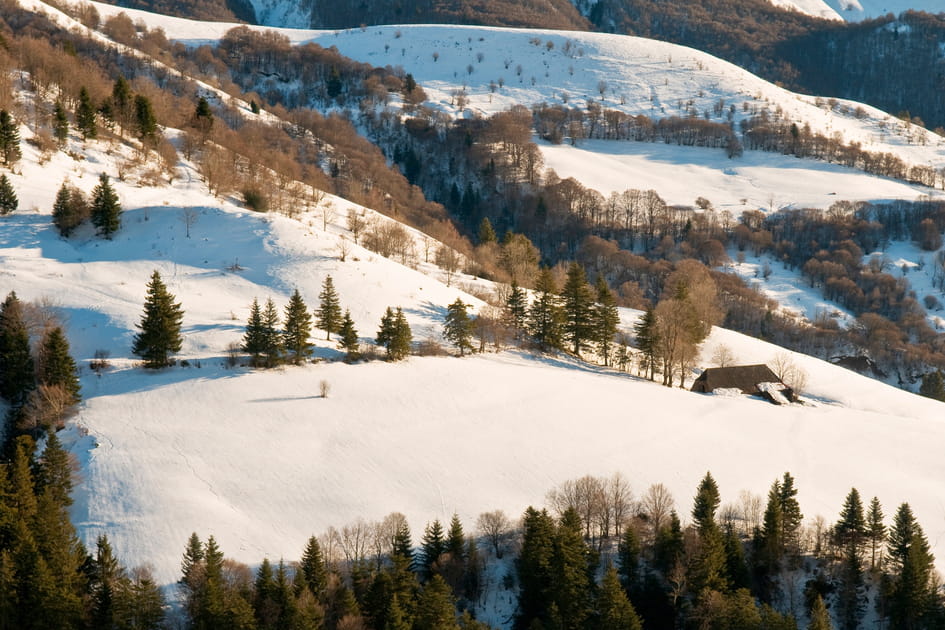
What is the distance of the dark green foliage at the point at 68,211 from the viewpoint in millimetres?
60219

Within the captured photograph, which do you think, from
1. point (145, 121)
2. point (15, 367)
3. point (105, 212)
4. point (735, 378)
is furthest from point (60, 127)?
point (735, 378)

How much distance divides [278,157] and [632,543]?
69204 millimetres

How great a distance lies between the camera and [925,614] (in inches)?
1272

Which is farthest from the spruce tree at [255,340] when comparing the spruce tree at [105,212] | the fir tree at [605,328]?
the fir tree at [605,328]

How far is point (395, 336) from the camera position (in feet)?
170

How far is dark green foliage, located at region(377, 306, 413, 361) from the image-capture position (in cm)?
5181

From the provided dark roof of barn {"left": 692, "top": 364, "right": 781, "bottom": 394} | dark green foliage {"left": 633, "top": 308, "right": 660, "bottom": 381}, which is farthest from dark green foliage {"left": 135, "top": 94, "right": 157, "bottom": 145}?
dark roof of barn {"left": 692, "top": 364, "right": 781, "bottom": 394}

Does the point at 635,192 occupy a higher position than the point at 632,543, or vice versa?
the point at 635,192

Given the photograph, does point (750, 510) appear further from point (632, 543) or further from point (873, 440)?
point (873, 440)

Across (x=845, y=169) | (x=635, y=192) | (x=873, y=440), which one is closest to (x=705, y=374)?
(x=873, y=440)

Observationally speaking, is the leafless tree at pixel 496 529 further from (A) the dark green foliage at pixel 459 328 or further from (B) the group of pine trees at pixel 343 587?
(A) the dark green foliage at pixel 459 328

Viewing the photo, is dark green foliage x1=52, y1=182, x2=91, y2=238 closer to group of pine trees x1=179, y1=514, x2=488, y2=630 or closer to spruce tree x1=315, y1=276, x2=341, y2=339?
spruce tree x1=315, y1=276, x2=341, y2=339

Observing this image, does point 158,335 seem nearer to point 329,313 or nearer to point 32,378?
point 32,378

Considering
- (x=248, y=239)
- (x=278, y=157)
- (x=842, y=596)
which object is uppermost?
(x=278, y=157)
